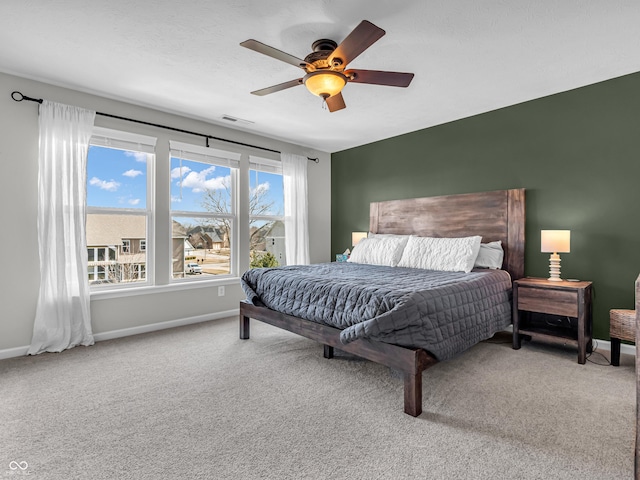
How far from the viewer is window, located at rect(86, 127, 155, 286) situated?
11.5 feet

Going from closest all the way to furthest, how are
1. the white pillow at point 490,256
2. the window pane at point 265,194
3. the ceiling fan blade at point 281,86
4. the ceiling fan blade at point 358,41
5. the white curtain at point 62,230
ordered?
the ceiling fan blade at point 358,41
the ceiling fan blade at point 281,86
the white curtain at point 62,230
the white pillow at point 490,256
the window pane at point 265,194

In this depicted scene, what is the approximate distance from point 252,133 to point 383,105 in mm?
1908

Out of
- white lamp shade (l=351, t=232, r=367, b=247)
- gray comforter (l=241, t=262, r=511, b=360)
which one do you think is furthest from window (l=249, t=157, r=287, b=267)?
gray comforter (l=241, t=262, r=511, b=360)

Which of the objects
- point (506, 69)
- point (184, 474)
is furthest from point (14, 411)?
point (506, 69)

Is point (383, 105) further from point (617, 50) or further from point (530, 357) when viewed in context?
point (530, 357)

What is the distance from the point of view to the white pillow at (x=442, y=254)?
344 cm

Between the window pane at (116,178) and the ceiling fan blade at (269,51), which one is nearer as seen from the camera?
the ceiling fan blade at (269,51)

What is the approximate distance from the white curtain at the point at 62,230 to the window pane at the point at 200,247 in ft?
3.34

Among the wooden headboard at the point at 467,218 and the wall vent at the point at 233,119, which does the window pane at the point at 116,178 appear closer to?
the wall vent at the point at 233,119

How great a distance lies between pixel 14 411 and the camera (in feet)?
6.70

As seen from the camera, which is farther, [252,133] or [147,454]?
[252,133]

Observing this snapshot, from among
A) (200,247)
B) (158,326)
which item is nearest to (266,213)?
(200,247)

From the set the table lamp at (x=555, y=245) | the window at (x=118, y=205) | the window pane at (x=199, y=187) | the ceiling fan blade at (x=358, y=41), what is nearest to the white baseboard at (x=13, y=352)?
the window at (x=118, y=205)
